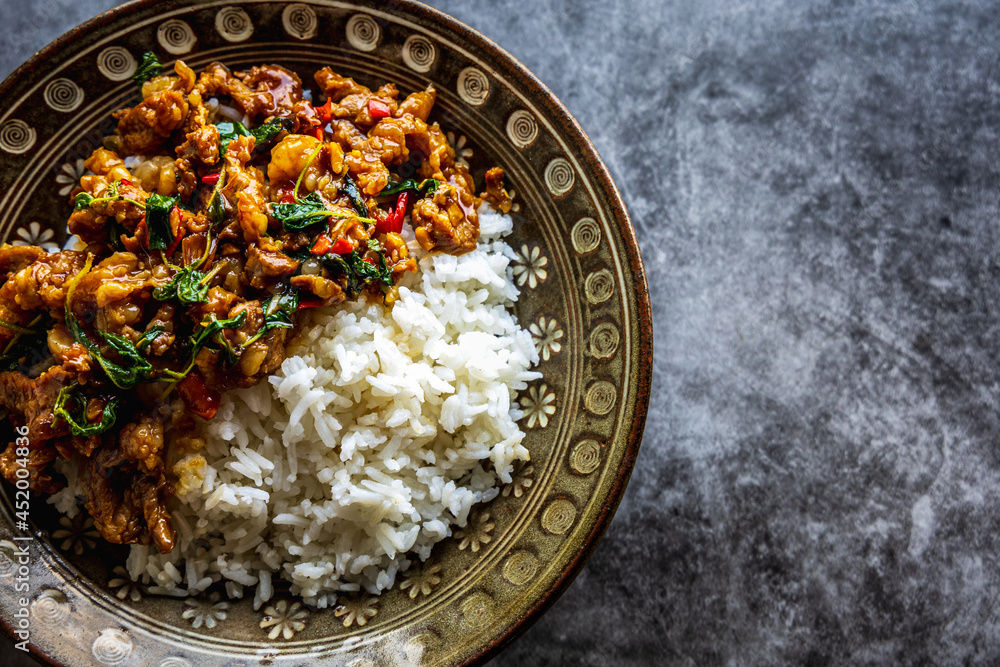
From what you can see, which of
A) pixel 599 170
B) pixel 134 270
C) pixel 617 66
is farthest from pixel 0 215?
pixel 617 66

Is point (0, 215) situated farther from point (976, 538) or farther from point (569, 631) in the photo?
point (976, 538)

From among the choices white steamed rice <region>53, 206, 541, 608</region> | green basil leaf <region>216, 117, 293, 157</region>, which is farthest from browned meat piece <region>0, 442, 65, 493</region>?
green basil leaf <region>216, 117, 293, 157</region>

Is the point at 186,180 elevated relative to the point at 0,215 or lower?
elevated

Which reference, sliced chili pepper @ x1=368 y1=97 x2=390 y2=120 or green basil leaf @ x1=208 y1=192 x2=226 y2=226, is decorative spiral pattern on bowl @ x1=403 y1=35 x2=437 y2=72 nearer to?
sliced chili pepper @ x1=368 y1=97 x2=390 y2=120

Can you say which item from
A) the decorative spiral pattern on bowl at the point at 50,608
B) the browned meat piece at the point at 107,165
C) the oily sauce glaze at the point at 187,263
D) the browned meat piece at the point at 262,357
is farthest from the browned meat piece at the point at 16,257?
the decorative spiral pattern on bowl at the point at 50,608

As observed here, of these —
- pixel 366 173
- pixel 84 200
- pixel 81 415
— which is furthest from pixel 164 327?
pixel 366 173
